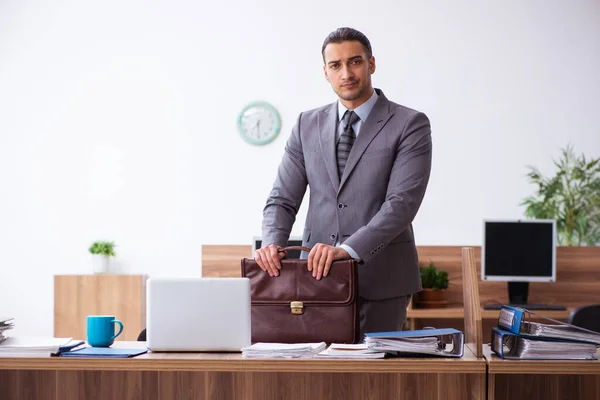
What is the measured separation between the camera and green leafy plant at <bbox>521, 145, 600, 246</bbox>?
5270 mm

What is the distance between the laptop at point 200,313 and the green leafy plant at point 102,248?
3.91 m

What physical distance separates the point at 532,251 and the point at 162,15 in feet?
10.7

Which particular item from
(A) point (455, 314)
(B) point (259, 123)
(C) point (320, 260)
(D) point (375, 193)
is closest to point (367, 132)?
(D) point (375, 193)

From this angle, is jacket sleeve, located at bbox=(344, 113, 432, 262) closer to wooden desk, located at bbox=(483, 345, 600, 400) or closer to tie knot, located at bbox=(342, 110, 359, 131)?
tie knot, located at bbox=(342, 110, 359, 131)

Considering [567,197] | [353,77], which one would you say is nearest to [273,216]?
[353,77]

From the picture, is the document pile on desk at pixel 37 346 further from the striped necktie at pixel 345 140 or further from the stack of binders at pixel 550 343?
the stack of binders at pixel 550 343

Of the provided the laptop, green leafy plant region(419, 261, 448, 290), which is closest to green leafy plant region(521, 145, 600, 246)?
green leafy plant region(419, 261, 448, 290)

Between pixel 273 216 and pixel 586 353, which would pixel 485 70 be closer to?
pixel 273 216

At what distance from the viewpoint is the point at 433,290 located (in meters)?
4.23

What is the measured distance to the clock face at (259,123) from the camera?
5.85 m

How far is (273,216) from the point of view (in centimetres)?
230

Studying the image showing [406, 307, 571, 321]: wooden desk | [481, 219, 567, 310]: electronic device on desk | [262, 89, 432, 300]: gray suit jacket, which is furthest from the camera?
[481, 219, 567, 310]: electronic device on desk

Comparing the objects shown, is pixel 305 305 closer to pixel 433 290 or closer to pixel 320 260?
pixel 320 260

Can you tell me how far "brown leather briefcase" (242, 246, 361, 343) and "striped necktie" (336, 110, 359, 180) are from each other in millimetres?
402
